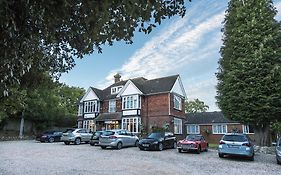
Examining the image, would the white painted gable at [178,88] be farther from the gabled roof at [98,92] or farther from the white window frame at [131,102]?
the gabled roof at [98,92]

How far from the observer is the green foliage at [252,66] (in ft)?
71.0

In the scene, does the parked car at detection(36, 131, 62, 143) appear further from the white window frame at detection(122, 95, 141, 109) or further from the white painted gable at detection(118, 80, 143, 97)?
the white painted gable at detection(118, 80, 143, 97)

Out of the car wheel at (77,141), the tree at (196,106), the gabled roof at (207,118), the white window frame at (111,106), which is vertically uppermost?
the tree at (196,106)

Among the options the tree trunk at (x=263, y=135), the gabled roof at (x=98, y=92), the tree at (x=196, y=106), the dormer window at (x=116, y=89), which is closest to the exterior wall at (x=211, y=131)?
the dormer window at (x=116, y=89)

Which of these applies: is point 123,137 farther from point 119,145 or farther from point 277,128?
point 277,128

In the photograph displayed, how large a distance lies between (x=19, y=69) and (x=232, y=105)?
2162cm

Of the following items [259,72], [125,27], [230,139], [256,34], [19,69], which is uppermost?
[256,34]

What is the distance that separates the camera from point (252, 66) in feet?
74.2

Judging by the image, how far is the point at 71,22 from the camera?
4934 millimetres

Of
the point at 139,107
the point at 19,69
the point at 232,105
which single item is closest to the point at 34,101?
the point at 139,107

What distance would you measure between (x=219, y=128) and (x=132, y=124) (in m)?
15.9

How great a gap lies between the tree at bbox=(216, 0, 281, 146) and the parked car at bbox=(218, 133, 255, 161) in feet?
21.1

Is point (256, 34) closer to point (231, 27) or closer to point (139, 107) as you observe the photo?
point (231, 27)

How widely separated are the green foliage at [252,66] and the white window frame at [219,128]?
1727cm
